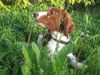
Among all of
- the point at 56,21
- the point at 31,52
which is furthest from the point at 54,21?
the point at 31,52

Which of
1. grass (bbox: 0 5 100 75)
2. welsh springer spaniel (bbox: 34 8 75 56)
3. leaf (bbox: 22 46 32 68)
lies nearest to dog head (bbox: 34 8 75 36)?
welsh springer spaniel (bbox: 34 8 75 56)

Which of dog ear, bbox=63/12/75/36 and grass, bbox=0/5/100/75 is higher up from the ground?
dog ear, bbox=63/12/75/36

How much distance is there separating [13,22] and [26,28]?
1.41 ft

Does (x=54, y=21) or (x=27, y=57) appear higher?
(x=54, y=21)

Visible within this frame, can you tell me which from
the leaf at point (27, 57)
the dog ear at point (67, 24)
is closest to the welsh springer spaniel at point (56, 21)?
the dog ear at point (67, 24)

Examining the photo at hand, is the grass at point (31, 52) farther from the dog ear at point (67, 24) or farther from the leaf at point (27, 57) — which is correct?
the dog ear at point (67, 24)

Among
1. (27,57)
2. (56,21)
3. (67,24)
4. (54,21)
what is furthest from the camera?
(67,24)

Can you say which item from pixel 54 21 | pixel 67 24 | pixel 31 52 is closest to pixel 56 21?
pixel 54 21

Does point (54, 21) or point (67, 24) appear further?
point (67, 24)

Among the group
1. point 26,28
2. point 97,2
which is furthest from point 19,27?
point 97,2

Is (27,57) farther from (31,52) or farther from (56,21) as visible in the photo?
(56,21)

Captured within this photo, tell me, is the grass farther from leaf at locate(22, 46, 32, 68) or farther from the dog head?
the dog head

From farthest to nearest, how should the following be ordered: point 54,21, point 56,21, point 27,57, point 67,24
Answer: point 67,24
point 54,21
point 56,21
point 27,57

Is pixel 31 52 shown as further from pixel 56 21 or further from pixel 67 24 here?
pixel 67 24
